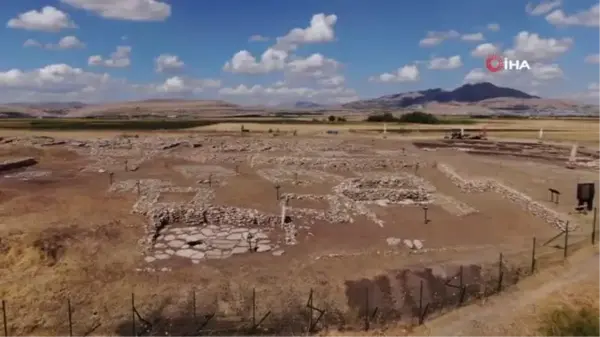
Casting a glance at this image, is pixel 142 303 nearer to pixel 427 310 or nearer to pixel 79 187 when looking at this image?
pixel 427 310

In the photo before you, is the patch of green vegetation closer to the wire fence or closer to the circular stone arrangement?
the wire fence

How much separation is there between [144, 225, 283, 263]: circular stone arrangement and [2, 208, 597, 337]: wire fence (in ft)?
9.54

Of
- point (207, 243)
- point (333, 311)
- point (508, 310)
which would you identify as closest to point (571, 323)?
point (508, 310)

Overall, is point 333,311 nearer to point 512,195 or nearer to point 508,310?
point 508,310

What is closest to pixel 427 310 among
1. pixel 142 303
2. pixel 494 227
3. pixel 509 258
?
pixel 509 258

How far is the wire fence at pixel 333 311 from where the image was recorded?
37.5 ft

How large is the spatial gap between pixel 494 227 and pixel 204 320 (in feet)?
44.2

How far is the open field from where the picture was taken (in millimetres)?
12727

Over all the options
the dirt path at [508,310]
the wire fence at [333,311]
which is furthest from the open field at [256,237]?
the dirt path at [508,310]

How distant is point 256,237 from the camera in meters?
17.7

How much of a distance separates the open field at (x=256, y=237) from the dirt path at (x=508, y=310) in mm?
674

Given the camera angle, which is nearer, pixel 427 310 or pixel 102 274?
pixel 427 310

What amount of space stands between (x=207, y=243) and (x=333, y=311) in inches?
241

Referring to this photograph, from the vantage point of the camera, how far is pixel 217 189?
84.9ft
